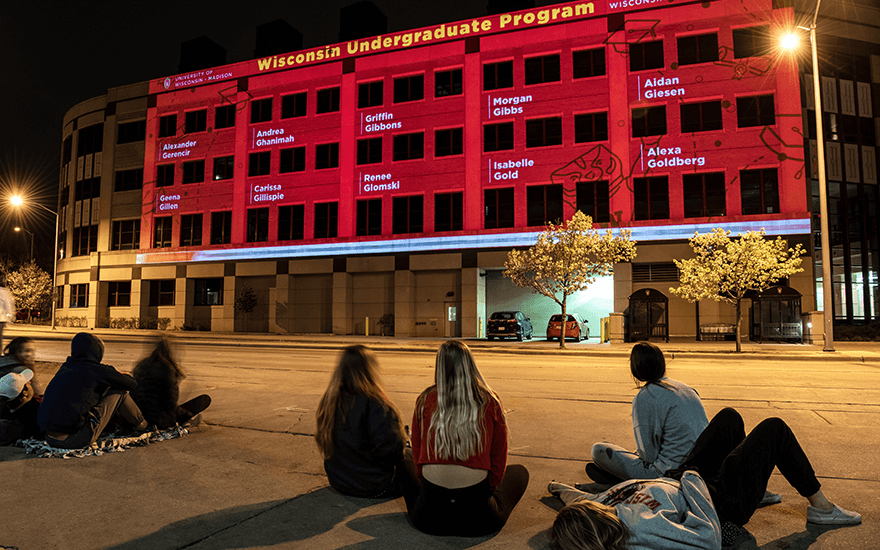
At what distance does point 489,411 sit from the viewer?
357 cm

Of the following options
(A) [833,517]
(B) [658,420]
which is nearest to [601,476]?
(B) [658,420]

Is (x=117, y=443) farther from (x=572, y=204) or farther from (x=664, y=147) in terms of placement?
(x=664, y=147)

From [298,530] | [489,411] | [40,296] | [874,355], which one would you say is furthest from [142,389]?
[40,296]

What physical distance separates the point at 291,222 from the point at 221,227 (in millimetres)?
5846

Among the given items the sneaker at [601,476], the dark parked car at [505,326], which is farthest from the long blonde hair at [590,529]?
the dark parked car at [505,326]

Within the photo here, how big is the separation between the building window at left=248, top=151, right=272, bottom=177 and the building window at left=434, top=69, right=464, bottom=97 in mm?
12885

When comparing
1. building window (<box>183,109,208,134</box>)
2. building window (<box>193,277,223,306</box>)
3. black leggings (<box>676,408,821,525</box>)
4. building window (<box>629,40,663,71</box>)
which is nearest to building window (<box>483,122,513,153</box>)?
building window (<box>629,40,663,71</box>)

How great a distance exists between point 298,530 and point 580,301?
109 ft

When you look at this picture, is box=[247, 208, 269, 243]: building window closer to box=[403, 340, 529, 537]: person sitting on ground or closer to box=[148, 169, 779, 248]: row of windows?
box=[148, 169, 779, 248]: row of windows

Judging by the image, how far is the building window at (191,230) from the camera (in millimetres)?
38844

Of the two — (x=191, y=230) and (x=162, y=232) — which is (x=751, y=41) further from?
(x=162, y=232)

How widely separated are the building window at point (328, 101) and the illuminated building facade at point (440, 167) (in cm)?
15

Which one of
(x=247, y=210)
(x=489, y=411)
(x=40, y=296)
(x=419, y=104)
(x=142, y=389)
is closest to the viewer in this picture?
(x=489, y=411)

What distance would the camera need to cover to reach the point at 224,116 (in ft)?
128
